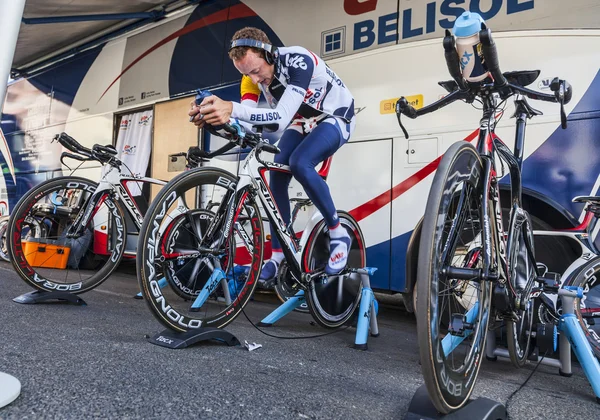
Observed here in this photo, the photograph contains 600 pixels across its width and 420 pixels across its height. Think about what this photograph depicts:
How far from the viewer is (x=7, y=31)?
1295mm

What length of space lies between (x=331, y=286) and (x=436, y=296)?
1720mm

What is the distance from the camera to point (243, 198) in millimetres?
2219

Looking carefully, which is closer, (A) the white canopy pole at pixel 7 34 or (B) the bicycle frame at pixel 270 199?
(A) the white canopy pole at pixel 7 34

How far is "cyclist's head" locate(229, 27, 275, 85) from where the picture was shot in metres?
2.32

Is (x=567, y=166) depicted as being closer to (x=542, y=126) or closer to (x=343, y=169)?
(x=542, y=126)

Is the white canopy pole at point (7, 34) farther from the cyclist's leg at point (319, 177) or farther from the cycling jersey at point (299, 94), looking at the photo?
the cyclist's leg at point (319, 177)

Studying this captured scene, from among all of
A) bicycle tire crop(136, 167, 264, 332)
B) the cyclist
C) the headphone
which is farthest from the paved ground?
the headphone

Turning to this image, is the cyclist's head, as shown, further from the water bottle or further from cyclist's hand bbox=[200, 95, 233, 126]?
the water bottle

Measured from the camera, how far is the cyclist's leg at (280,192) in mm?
2594

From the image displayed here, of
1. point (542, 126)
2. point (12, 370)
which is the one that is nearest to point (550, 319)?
point (542, 126)

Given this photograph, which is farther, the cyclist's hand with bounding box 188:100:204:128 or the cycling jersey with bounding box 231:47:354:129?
the cycling jersey with bounding box 231:47:354:129

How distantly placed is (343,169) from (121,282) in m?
2.58

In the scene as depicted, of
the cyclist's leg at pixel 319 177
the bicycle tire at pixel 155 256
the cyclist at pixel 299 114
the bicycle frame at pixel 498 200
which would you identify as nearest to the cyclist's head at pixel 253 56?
the cyclist at pixel 299 114

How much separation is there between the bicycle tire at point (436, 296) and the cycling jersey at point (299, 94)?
95 centimetres
